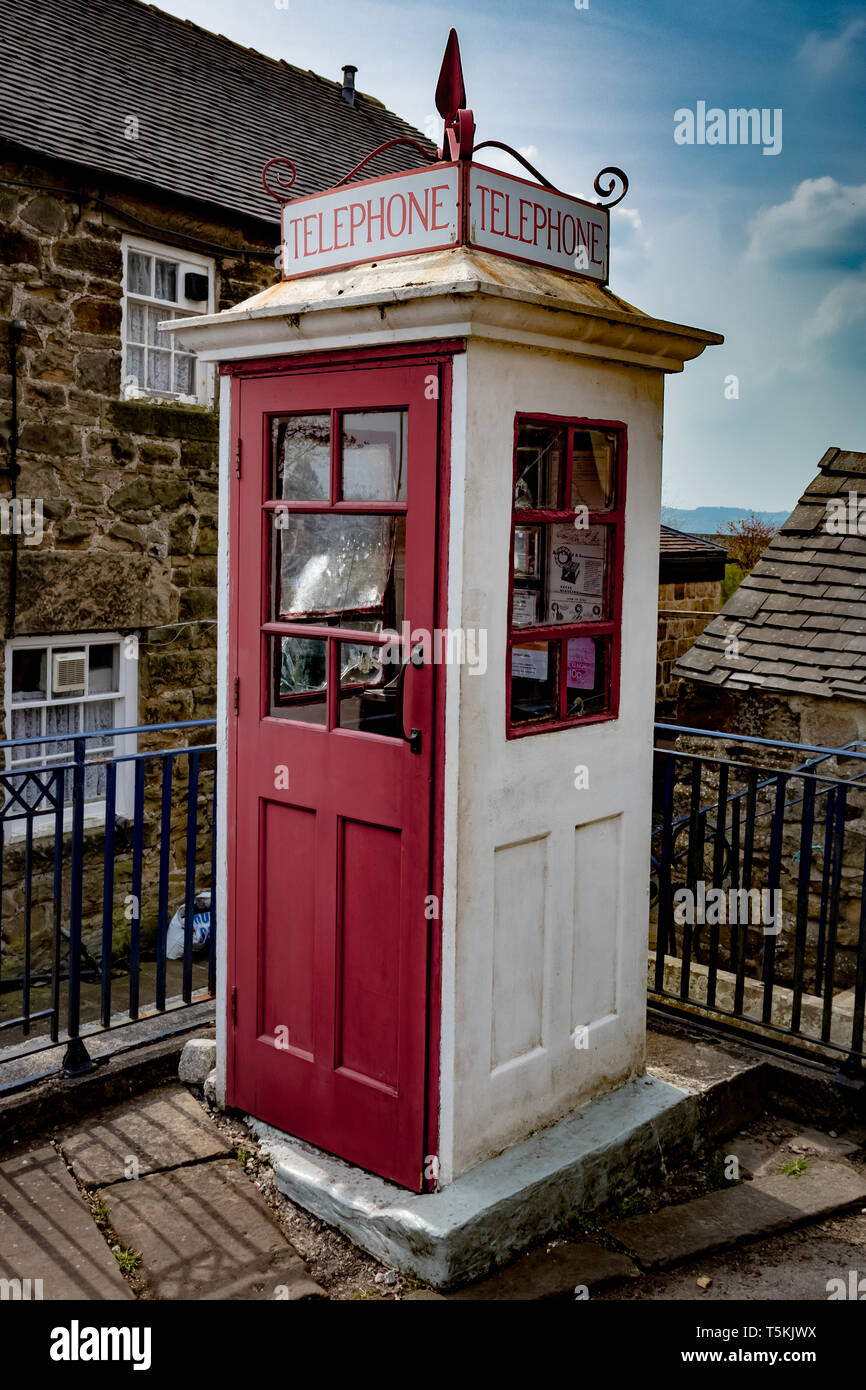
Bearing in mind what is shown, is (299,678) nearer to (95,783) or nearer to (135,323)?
(95,783)

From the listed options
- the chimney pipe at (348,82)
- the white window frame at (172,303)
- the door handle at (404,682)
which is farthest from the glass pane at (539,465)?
the chimney pipe at (348,82)

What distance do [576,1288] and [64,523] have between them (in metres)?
7.03

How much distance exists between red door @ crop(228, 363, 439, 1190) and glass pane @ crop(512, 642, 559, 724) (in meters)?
0.39

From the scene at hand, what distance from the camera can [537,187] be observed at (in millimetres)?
3523

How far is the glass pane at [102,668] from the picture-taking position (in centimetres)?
923

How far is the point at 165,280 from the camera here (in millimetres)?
9242

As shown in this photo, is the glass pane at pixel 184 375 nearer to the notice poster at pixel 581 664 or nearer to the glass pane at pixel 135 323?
the glass pane at pixel 135 323

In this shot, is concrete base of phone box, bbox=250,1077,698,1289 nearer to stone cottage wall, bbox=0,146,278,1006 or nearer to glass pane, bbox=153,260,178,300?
stone cottage wall, bbox=0,146,278,1006

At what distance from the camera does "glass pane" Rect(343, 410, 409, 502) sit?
334cm

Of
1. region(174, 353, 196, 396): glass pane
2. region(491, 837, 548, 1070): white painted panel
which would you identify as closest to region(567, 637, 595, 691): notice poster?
region(491, 837, 548, 1070): white painted panel

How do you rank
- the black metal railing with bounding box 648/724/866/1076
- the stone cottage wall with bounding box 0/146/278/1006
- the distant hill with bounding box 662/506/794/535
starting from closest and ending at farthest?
the black metal railing with bounding box 648/724/866/1076 < the stone cottage wall with bounding box 0/146/278/1006 < the distant hill with bounding box 662/506/794/535

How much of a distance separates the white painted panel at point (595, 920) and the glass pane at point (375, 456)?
1288 millimetres
